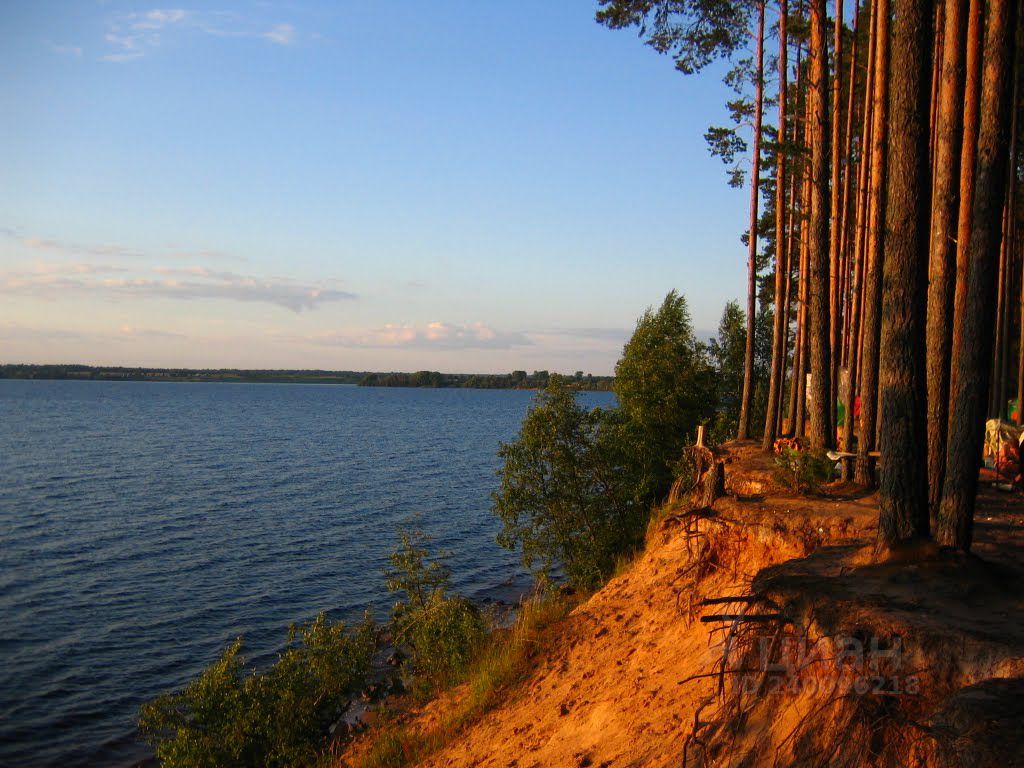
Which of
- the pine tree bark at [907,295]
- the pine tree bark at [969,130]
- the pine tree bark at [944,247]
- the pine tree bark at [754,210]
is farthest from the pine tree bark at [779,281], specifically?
the pine tree bark at [907,295]

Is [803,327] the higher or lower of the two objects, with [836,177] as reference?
lower

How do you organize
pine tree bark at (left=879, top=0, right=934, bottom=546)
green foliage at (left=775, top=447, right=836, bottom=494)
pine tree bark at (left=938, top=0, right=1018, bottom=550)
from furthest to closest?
green foliage at (left=775, top=447, right=836, bottom=494) → pine tree bark at (left=879, top=0, right=934, bottom=546) → pine tree bark at (left=938, top=0, right=1018, bottom=550)

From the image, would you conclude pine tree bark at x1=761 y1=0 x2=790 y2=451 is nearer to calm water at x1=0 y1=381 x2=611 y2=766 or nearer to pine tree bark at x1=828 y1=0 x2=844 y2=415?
pine tree bark at x1=828 y1=0 x2=844 y2=415

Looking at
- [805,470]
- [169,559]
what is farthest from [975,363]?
[169,559]

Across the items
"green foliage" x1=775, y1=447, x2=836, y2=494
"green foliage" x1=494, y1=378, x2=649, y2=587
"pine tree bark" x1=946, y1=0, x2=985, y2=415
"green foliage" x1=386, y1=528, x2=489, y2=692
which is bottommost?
"green foliage" x1=386, y1=528, x2=489, y2=692

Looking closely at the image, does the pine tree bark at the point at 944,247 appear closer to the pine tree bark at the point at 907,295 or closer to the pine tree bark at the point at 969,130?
the pine tree bark at the point at 969,130

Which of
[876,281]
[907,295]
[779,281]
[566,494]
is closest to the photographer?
[907,295]

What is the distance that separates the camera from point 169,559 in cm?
3019

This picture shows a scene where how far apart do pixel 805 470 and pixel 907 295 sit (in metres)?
5.39

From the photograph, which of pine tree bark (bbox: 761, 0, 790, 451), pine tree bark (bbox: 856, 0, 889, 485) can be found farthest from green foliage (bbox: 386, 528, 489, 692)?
pine tree bark (bbox: 761, 0, 790, 451)

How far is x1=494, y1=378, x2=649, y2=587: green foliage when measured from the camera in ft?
77.3

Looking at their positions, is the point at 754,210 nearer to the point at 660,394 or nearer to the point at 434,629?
the point at 660,394

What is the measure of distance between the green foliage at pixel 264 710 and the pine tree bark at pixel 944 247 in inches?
480

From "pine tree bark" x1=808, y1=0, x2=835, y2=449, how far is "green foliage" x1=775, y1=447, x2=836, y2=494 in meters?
2.14
